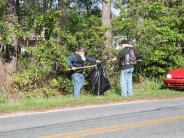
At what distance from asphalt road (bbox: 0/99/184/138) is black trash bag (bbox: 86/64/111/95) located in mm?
2971

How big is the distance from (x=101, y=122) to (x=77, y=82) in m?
6.13

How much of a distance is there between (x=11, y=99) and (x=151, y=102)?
4466 millimetres

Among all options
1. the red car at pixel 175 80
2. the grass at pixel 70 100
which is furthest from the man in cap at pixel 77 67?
the red car at pixel 175 80

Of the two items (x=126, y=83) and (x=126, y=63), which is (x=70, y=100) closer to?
(x=126, y=83)

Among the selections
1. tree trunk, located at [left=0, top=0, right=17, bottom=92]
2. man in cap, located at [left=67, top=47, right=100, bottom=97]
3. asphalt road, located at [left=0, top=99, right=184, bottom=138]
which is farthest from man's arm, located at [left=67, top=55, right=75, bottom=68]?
asphalt road, located at [left=0, top=99, right=184, bottom=138]

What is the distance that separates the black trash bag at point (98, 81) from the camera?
17547 mm

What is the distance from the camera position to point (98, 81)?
17609mm

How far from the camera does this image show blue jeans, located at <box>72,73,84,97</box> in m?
17.2

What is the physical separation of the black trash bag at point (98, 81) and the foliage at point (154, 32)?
3.31m

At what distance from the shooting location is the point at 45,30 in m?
19.0

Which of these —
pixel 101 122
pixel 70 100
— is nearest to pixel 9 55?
pixel 70 100

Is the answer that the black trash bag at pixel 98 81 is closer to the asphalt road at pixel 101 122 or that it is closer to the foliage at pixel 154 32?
the asphalt road at pixel 101 122

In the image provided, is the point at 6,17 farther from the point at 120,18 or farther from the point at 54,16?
the point at 120,18

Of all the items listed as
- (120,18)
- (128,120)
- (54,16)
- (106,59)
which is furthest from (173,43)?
(128,120)
